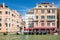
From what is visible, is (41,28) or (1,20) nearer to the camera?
(41,28)

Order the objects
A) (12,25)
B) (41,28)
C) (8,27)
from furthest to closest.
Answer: (12,25) → (8,27) → (41,28)

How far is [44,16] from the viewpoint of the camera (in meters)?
21.7

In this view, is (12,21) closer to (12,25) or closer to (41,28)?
(12,25)

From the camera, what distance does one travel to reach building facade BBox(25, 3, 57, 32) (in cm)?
2112

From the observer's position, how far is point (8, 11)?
69.8 ft

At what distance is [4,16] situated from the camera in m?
21.8

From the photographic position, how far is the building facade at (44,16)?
69.3 feet

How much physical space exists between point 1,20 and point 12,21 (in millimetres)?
1346

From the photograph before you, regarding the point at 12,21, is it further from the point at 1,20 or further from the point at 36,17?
the point at 36,17

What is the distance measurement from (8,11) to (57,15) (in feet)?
16.0

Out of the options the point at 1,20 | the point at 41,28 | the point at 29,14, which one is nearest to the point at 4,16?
the point at 1,20

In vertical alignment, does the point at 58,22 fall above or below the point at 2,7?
below

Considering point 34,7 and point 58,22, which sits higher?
point 34,7

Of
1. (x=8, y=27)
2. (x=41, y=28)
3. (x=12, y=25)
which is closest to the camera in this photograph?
(x=41, y=28)
